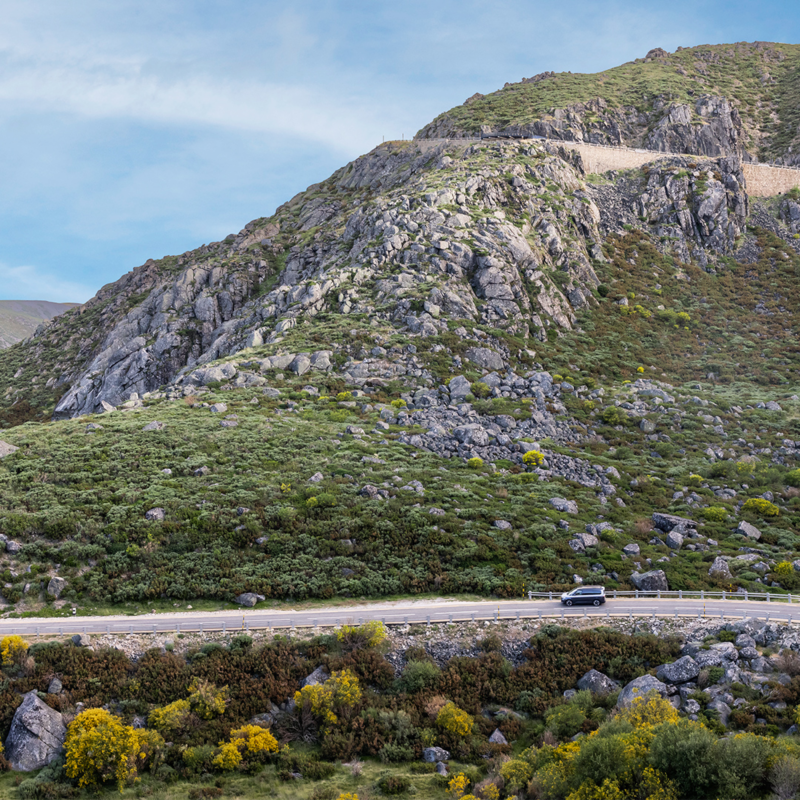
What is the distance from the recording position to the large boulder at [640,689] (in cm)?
2386

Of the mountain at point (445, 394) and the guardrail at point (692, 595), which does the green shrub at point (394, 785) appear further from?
the guardrail at point (692, 595)

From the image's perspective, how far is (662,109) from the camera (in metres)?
115

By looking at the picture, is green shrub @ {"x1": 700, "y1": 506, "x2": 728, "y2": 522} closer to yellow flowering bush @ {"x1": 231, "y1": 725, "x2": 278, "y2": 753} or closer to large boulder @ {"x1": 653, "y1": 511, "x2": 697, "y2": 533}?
large boulder @ {"x1": 653, "y1": 511, "x2": 697, "y2": 533}

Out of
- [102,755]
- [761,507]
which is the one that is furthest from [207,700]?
[761,507]

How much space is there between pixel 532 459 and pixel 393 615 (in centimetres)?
2012

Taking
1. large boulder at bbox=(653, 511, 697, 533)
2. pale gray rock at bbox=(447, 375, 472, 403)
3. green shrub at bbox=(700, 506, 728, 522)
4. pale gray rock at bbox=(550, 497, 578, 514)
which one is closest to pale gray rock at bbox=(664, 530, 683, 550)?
large boulder at bbox=(653, 511, 697, 533)

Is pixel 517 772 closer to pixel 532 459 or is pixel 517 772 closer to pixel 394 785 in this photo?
pixel 394 785

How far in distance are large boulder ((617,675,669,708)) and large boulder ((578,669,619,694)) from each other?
0.69 m

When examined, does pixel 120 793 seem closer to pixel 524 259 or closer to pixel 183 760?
pixel 183 760

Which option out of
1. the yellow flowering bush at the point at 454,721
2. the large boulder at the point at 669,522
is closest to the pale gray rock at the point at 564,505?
the large boulder at the point at 669,522

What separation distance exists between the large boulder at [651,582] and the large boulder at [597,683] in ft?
27.1

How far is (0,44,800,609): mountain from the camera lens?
113ft

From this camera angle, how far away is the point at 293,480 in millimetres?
40188

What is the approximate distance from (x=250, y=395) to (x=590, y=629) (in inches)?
1371
